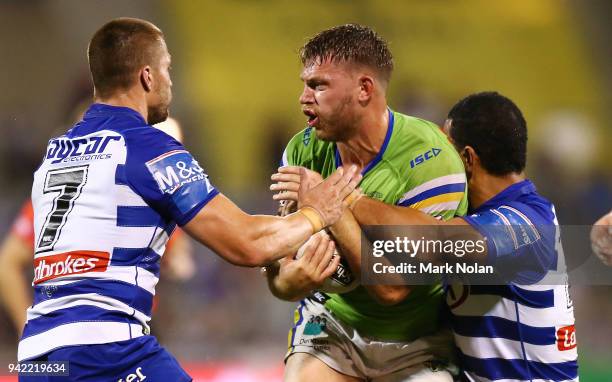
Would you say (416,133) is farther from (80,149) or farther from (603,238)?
(80,149)

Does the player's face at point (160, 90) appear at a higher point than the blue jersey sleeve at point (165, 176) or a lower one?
higher

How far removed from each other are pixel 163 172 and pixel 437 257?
4.16 feet

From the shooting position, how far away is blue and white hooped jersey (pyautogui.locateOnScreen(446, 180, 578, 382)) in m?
4.01

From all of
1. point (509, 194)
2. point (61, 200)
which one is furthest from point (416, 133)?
point (61, 200)

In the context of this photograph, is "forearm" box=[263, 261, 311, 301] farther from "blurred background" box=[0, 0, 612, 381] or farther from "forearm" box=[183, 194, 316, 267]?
"blurred background" box=[0, 0, 612, 381]

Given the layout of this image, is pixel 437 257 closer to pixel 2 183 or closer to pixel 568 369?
pixel 568 369

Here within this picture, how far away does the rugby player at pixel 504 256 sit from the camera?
399 centimetres

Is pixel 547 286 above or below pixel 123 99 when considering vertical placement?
below

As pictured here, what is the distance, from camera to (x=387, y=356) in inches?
170

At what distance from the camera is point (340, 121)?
14.1 feet

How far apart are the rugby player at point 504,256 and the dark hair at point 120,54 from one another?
2.80 feet

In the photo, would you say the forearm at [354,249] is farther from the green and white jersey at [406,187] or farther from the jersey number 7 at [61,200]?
the jersey number 7 at [61,200]

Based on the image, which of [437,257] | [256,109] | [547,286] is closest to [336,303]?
[437,257]

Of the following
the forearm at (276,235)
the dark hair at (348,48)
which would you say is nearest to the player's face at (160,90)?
the forearm at (276,235)
